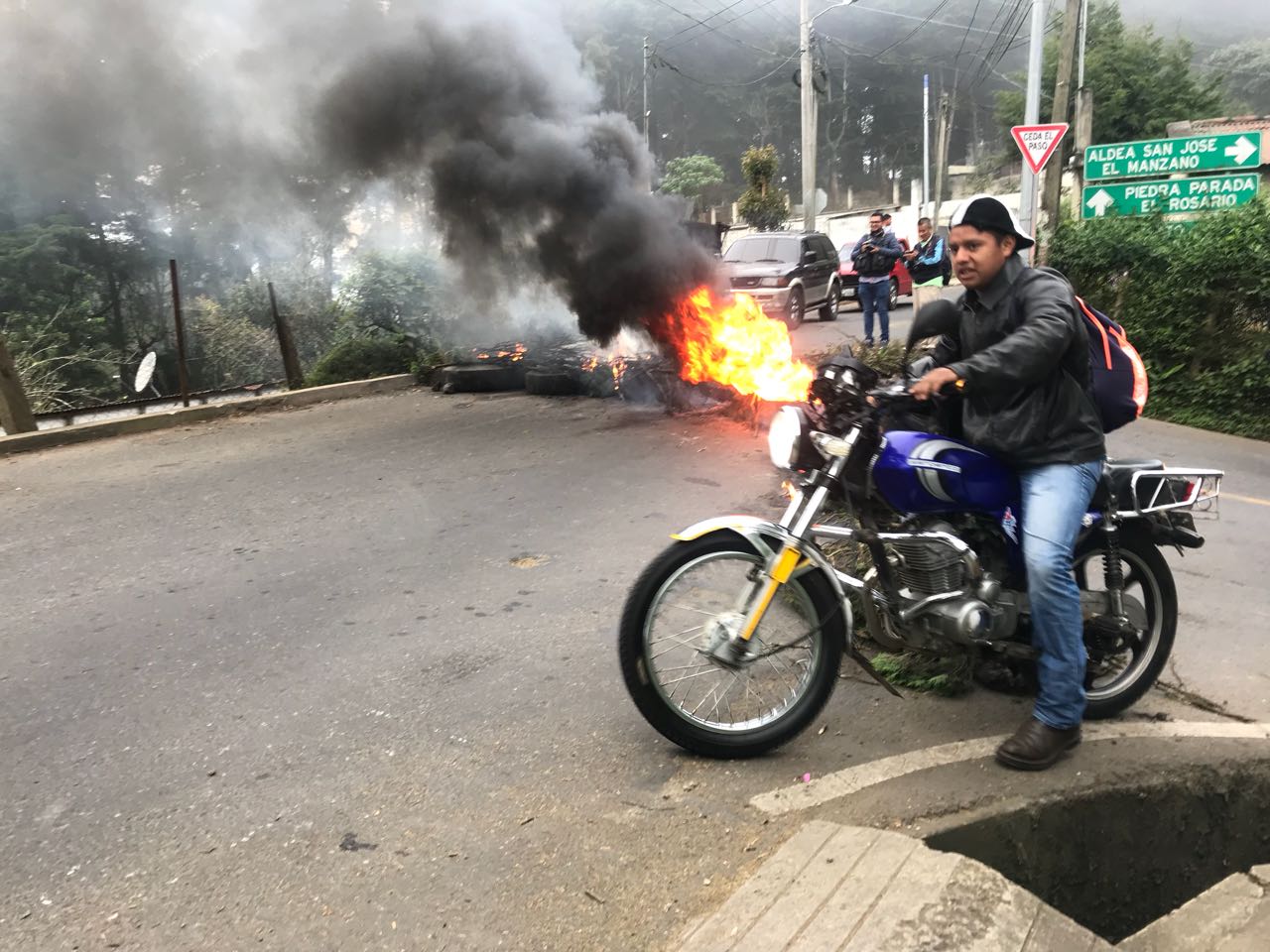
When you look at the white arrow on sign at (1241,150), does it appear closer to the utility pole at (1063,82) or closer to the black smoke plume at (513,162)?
the utility pole at (1063,82)

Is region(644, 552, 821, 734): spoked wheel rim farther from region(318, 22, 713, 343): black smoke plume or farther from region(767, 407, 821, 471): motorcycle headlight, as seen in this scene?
region(318, 22, 713, 343): black smoke plume

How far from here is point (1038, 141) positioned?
38.6 feet

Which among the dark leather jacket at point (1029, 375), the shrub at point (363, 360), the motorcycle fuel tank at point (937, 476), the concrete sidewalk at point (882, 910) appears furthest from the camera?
the shrub at point (363, 360)

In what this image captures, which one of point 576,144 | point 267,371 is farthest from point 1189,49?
point 267,371

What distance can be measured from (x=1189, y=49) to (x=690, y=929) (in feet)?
173

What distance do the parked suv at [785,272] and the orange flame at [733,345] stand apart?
17.5 ft

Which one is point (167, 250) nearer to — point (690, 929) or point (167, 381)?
point (167, 381)

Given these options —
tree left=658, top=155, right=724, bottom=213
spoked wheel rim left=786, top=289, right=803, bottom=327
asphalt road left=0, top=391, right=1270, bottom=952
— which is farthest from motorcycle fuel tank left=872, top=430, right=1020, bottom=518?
tree left=658, top=155, right=724, bottom=213

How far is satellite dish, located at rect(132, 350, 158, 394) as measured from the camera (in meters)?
11.1

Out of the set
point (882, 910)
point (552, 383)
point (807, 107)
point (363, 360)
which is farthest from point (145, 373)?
point (807, 107)

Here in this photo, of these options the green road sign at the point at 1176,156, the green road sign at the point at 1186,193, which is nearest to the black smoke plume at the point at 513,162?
the green road sign at the point at 1186,193

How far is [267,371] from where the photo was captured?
499 inches

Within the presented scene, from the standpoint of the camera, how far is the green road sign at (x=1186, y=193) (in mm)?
10875

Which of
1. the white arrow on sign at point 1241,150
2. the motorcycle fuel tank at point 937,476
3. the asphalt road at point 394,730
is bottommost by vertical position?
the asphalt road at point 394,730
